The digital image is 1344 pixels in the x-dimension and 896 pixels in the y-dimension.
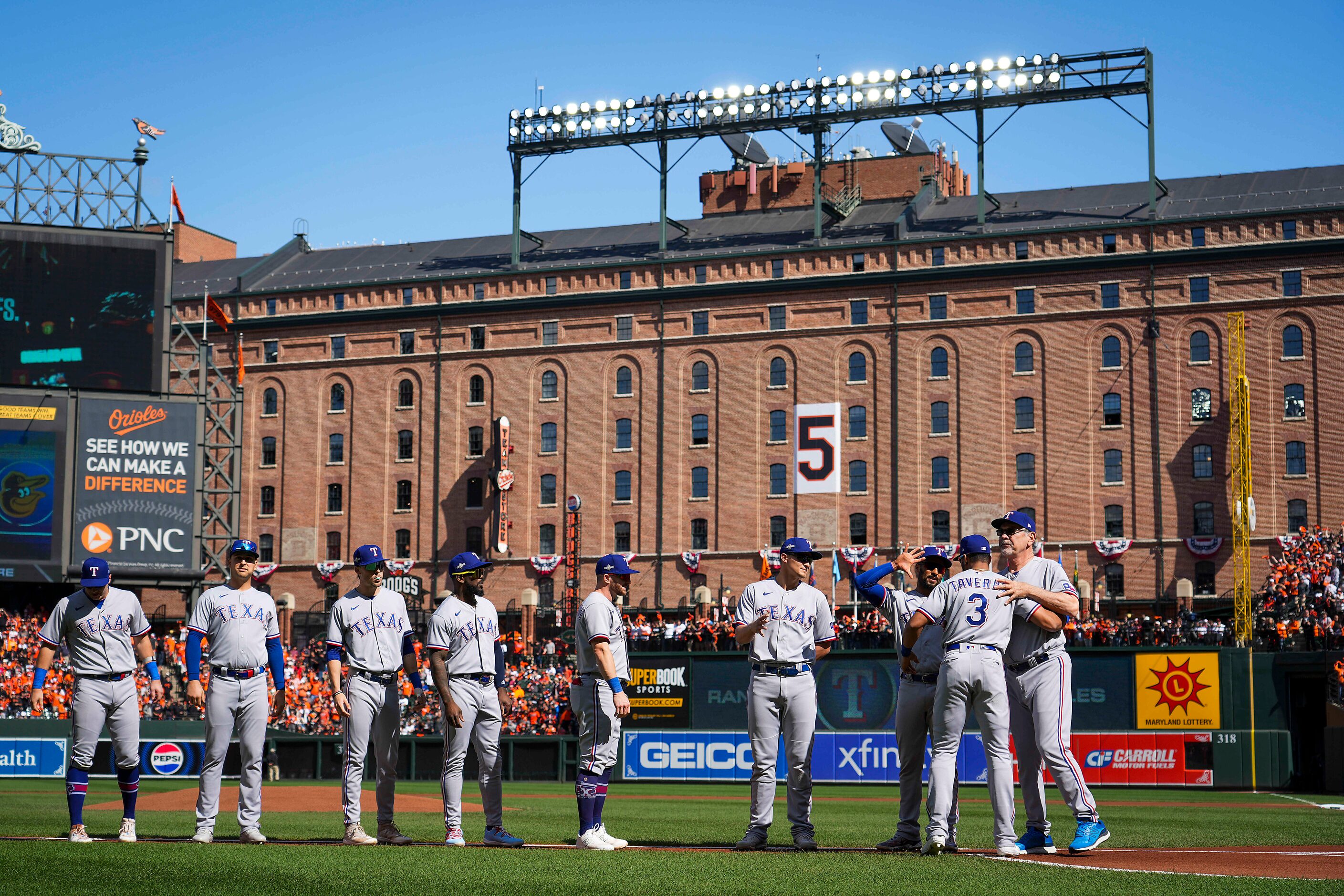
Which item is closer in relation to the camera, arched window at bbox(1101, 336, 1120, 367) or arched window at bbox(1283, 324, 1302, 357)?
arched window at bbox(1283, 324, 1302, 357)

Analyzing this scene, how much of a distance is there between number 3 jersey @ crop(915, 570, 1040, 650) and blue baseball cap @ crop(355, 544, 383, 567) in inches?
192

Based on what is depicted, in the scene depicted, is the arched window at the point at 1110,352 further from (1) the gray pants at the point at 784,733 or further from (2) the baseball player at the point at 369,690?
(2) the baseball player at the point at 369,690

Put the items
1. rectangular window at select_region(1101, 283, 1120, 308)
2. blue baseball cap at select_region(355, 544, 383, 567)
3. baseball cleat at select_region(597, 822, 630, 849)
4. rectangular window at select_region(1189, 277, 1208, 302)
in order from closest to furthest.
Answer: baseball cleat at select_region(597, 822, 630, 849), blue baseball cap at select_region(355, 544, 383, 567), rectangular window at select_region(1189, 277, 1208, 302), rectangular window at select_region(1101, 283, 1120, 308)

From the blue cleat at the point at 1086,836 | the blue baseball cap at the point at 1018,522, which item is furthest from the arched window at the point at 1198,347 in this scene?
the blue cleat at the point at 1086,836

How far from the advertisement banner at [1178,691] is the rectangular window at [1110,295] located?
2888 centimetres

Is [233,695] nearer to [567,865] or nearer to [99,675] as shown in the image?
[99,675]

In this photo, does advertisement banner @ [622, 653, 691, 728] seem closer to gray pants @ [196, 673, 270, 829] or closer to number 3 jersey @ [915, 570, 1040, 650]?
gray pants @ [196, 673, 270, 829]

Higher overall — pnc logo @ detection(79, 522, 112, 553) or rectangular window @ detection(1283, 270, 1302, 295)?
rectangular window @ detection(1283, 270, 1302, 295)

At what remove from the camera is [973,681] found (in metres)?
11.0

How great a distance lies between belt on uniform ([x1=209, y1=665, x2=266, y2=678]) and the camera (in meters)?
12.7

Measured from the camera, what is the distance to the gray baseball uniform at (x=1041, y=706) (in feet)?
36.2

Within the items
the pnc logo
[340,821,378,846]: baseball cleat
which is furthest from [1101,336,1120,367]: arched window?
[340,821,378,846]: baseball cleat

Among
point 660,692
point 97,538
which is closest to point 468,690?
point 660,692

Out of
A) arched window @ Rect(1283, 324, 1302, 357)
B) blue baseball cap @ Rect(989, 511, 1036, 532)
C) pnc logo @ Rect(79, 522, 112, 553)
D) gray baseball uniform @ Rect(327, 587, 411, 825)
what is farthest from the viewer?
arched window @ Rect(1283, 324, 1302, 357)
